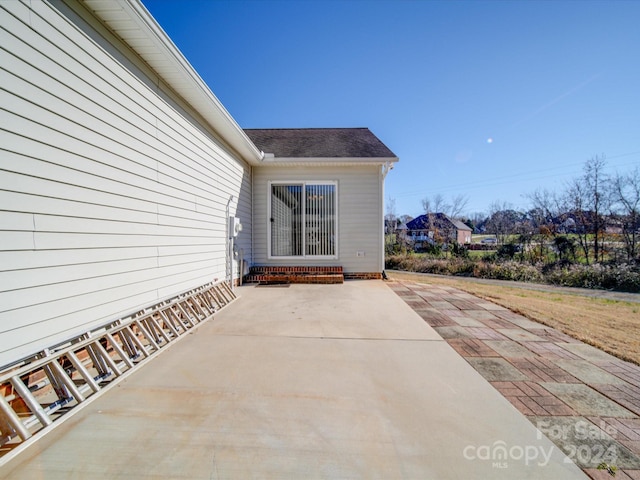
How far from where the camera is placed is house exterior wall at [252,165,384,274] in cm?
695

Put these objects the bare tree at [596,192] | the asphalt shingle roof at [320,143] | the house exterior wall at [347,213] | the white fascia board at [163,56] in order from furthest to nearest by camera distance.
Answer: the bare tree at [596,192]
the house exterior wall at [347,213]
the asphalt shingle roof at [320,143]
the white fascia board at [163,56]

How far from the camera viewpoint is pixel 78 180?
7.29 ft

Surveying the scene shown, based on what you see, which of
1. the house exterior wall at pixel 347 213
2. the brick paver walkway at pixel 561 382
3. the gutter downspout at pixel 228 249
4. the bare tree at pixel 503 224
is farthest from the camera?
the bare tree at pixel 503 224

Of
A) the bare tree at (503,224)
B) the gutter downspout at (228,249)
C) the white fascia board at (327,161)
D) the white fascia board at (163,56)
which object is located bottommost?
the gutter downspout at (228,249)

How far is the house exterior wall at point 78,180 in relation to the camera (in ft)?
5.76

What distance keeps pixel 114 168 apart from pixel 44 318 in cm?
150

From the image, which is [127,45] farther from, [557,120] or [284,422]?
[557,120]

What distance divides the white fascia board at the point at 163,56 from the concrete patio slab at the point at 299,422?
10.9ft

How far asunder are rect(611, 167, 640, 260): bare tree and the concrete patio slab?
1135 cm

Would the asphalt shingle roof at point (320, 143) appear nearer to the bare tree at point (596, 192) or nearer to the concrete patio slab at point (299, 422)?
the concrete patio slab at point (299, 422)

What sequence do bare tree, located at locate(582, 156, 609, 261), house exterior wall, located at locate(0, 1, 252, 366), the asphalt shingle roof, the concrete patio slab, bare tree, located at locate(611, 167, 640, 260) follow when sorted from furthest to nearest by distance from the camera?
bare tree, located at locate(582, 156, 609, 261) → bare tree, located at locate(611, 167, 640, 260) → the asphalt shingle roof → house exterior wall, located at locate(0, 1, 252, 366) → the concrete patio slab

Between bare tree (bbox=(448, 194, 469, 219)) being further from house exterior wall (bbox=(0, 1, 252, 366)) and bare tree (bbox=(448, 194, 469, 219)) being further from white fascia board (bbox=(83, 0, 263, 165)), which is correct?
house exterior wall (bbox=(0, 1, 252, 366))

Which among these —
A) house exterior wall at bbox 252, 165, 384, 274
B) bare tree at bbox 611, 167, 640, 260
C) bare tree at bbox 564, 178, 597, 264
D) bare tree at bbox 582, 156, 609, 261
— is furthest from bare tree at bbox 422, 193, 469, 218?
house exterior wall at bbox 252, 165, 384, 274

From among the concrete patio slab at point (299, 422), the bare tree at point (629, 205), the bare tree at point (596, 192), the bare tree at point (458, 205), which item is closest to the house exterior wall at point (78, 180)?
the concrete patio slab at point (299, 422)
